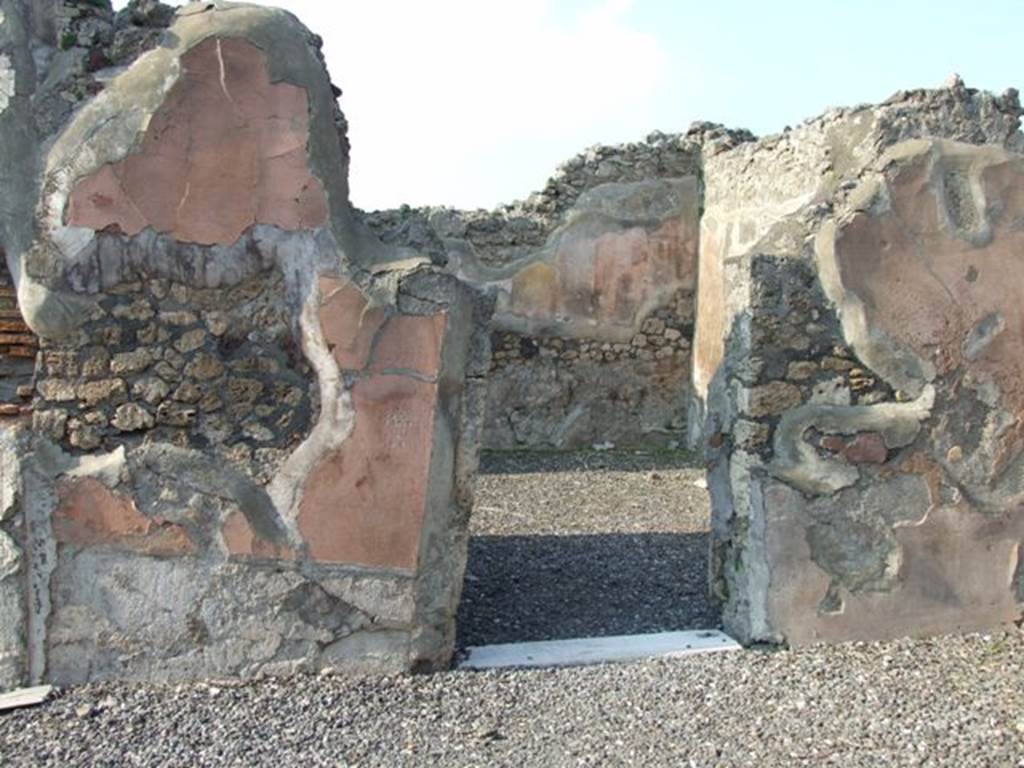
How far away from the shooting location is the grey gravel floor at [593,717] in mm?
2887

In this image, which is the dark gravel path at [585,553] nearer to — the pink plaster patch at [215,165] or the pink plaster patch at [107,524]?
the pink plaster patch at [107,524]

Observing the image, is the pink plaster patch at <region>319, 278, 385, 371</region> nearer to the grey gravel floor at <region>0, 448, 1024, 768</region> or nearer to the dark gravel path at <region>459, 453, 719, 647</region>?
the grey gravel floor at <region>0, 448, 1024, 768</region>

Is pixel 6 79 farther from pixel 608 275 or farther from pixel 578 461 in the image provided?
pixel 608 275

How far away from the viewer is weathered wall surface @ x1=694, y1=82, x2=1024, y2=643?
3746 mm

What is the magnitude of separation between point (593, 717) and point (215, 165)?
2195 millimetres

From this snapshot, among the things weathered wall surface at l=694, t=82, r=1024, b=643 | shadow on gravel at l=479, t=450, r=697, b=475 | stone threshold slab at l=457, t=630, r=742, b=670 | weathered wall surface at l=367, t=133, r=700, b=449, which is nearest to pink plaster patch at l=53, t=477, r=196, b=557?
stone threshold slab at l=457, t=630, r=742, b=670

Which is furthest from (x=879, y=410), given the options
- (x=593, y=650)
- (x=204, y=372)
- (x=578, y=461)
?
(x=578, y=461)

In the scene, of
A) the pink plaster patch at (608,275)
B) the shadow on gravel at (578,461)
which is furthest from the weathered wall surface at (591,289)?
the shadow on gravel at (578,461)

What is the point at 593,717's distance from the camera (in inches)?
124

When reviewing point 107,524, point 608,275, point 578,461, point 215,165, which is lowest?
point 578,461

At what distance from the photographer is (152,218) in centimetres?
323

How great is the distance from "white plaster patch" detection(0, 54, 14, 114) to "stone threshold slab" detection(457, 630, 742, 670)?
8.09 feet

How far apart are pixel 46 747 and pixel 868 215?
11.1 ft

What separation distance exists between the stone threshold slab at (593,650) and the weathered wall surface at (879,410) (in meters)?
0.16
